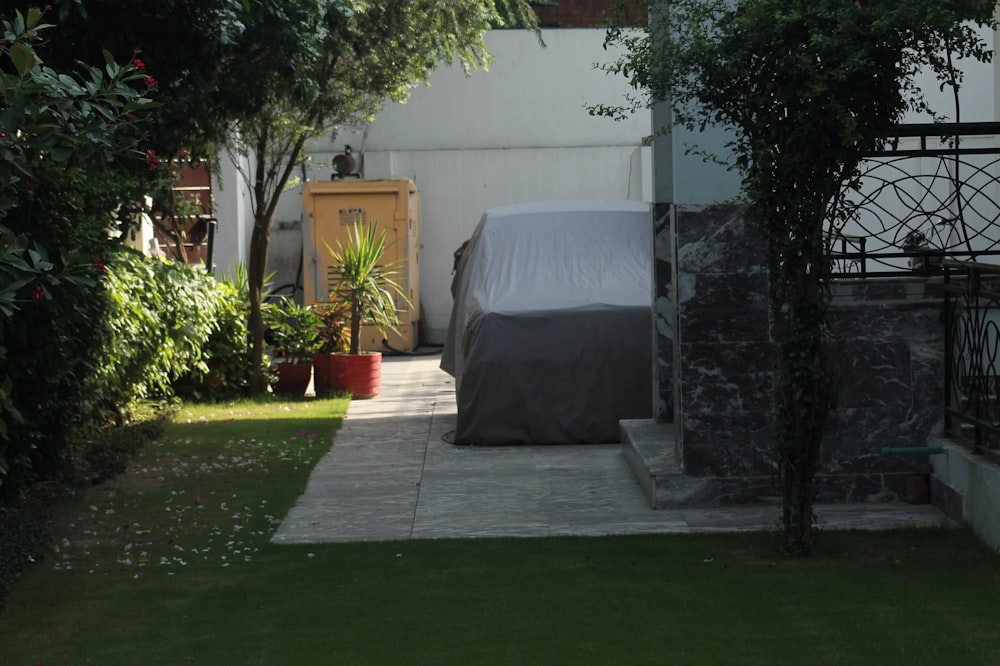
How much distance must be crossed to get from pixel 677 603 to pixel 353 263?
797cm

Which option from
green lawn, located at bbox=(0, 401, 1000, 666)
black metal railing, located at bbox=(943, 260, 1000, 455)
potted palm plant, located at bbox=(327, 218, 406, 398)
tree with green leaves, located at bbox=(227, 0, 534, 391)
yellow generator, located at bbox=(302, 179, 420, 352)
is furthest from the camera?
yellow generator, located at bbox=(302, 179, 420, 352)

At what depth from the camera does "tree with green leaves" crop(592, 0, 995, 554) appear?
5141 millimetres

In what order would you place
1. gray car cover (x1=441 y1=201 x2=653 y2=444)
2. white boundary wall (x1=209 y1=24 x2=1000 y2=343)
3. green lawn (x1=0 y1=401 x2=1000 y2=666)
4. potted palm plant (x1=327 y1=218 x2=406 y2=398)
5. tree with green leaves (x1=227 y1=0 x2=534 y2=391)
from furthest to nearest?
white boundary wall (x1=209 y1=24 x2=1000 y2=343) → potted palm plant (x1=327 y1=218 x2=406 y2=398) → tree with green leaves (x1=227 y1=0 x2=534 y2=391) → gray car cover (x1=441 y1=201 x2=653 y2=444) → green lawn (x1=0 y1=401 x2=1000 y2=666)

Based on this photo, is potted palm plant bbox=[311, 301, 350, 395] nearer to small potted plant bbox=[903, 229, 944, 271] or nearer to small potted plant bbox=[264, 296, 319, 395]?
small potted plant bbox=[264, 296, 319, 395]

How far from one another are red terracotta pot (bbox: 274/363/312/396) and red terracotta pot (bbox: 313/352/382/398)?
192 mm

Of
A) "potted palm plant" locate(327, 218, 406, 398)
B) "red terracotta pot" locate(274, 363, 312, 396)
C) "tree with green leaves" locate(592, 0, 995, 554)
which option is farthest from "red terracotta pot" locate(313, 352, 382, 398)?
"tree with green leaves" locate(592, 0, 995, 554)

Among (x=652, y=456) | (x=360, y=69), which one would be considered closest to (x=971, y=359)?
(x=652, y=456)

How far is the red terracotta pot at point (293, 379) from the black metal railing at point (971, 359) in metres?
7.56

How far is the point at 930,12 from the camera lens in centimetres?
487

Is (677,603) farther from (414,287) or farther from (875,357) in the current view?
(414,287)

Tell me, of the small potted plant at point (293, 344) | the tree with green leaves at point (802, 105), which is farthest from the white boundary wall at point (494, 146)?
the tree with green leaves at point (802, 105)

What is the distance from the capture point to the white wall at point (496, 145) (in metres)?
19.3

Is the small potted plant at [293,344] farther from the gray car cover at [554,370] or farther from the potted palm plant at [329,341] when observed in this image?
the gray car cover at [554,370]

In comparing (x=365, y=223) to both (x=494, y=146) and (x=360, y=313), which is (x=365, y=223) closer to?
(x=494, y=146)
